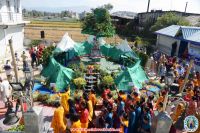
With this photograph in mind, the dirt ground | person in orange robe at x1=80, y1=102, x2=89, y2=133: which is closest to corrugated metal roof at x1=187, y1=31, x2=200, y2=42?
the dirt ground

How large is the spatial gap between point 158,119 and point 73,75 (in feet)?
29.7

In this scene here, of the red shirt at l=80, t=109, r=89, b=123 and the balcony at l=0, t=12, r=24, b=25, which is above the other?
the balcony at l=0, t=12, r=24, b=25

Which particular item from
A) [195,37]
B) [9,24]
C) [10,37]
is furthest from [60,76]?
[195,37]

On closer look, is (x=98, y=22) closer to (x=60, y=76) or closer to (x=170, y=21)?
(x=60, y=76)

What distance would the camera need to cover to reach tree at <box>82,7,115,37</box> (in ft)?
64.6

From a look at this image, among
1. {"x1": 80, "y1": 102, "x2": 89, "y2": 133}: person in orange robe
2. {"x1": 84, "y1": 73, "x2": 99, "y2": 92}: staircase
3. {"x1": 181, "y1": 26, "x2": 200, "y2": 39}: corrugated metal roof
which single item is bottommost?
{"x1": 84, "y1": 73, "x2": 99, "y2": 92}: staircase

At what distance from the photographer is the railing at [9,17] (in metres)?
20.7

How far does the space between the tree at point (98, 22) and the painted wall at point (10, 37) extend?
7187 mm

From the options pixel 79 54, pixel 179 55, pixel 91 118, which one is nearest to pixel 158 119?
pixel 91 118

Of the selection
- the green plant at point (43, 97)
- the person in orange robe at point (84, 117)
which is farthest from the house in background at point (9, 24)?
the person in orange robe at point (84, 117)

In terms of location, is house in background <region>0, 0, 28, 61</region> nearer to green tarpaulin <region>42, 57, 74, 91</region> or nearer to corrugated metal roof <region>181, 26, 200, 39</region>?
green tarpaulin <region>42, 57, 74, 91</region>

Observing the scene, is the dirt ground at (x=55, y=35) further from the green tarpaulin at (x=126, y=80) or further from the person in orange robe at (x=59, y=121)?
the person in orange robe at (x=59, y=121)

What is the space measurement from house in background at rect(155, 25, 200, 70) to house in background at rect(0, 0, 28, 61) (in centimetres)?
1648

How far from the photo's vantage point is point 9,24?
2134 cm
